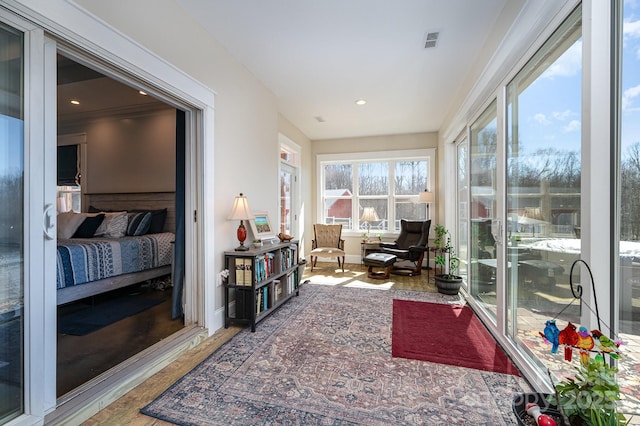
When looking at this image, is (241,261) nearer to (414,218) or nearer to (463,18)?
(463,18)

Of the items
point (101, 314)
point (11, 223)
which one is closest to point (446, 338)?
point (11, 223)

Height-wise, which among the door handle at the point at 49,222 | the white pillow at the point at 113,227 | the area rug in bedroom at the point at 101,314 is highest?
the door handle at the point at 49,222

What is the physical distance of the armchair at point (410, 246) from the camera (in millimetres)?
4891

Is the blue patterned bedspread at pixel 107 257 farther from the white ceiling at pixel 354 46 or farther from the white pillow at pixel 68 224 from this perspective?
the white ceiling at pixel 354 46

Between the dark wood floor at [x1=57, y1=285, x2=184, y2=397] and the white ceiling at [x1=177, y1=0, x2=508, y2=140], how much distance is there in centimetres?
279

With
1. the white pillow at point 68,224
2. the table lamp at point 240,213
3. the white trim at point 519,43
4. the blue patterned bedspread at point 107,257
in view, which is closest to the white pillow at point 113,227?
the white pillow at point 68,224

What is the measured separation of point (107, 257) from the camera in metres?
3.11

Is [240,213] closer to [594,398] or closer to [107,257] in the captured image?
[107,257]

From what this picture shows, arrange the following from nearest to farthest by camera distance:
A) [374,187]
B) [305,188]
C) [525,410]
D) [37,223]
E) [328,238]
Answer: [525,410]
[37,223]
[328,238]
[305,188]
[374,187]

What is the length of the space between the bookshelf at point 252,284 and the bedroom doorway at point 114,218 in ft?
1.51

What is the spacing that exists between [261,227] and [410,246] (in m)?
2.90

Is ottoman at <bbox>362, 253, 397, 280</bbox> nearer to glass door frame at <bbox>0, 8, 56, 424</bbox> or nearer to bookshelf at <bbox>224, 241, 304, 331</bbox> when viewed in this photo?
bookshelf at <bbox>224, 241, 304, 331</bbox>

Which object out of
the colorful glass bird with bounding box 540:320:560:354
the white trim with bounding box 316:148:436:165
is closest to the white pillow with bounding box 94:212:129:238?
the white trim with bounding box 316:148:436:165

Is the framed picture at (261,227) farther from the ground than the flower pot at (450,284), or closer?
farther from the ground
